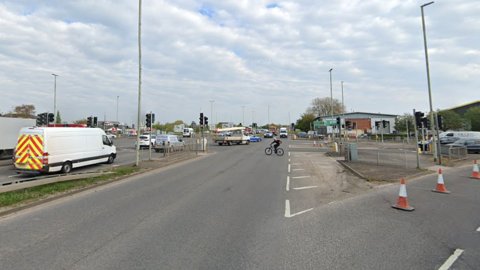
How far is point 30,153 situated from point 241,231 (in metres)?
11.3

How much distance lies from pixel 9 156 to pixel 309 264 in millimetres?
23141

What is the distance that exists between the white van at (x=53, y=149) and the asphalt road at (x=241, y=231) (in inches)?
205

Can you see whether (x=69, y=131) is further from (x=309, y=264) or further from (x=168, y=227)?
(x=309, y=264)

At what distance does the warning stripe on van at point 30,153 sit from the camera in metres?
11.7

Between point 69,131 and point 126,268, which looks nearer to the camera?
point 126,268

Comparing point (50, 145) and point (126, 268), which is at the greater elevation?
point (50, 145)

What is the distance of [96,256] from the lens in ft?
12.9

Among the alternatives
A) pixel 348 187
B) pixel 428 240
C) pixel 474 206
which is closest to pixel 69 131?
pixel 348 187

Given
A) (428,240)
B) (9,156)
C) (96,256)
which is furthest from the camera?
(9,156)

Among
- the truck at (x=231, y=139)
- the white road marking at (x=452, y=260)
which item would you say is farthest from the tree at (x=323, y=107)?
the white road marking at (x=452, y=260)

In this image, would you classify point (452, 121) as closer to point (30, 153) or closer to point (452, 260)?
point (452, 260)

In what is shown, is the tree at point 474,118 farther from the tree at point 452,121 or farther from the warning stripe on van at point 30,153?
the warning stripe on van at point 30,153

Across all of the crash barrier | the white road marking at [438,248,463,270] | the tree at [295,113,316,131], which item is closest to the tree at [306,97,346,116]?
the tree at [295,113,316,131]

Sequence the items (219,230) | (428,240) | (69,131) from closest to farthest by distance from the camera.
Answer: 1. (428,240)
2. (219,230)
3. (69,131)
